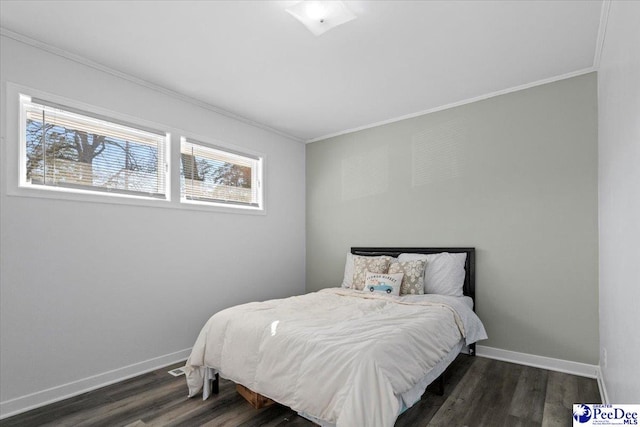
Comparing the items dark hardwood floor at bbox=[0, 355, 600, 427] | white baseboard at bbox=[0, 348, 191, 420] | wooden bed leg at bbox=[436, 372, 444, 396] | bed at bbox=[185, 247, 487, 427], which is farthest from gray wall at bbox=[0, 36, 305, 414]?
wooden bed leg at bbox=[436, 372, 444, 396]

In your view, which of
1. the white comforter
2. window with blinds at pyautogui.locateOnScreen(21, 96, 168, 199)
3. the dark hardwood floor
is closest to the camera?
the white comforter

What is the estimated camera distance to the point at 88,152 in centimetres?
286

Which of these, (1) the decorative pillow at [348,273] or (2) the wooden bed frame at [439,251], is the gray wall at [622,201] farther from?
(1) the decorative pillow at [348,273]

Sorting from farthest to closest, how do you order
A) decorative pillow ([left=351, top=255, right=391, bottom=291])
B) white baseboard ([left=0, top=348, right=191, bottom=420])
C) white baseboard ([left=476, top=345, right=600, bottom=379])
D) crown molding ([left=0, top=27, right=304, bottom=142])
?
decorative pillow ([left=351, top=255, right=391, bottom=291])
white baseboard ([left=476, top=345, right=600, bottom=379])
crown molding ([left=0, top=27, right=304, bottom=142])
white baseboard ([left=0, top=348, right=191, bottom=420])

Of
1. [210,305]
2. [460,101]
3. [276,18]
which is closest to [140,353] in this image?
[210,305]

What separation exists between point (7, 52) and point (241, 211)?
91.2 inches

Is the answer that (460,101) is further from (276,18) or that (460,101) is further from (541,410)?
(541,410)

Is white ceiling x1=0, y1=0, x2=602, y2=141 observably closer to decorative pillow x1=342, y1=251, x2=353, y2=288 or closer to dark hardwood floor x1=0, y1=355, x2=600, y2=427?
decorative pillow x1=342, y1=251, x2=353, y2=288

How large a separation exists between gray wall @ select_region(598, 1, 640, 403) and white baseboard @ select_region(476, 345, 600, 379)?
1.80 ft

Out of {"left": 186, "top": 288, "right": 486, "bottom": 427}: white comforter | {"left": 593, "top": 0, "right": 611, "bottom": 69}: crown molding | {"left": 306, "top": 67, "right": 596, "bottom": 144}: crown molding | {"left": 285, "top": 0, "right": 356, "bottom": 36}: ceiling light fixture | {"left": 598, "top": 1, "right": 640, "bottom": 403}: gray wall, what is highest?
{"left": 285, "top": 0, "right": 356, "bottom": 36}: ceiling light fixture

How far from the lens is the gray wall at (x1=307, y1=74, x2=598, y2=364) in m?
2.99

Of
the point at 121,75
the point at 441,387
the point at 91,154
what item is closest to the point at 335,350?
the point at 441,387

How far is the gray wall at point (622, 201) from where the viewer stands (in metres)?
1.39

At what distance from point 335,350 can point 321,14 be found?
2.01m
